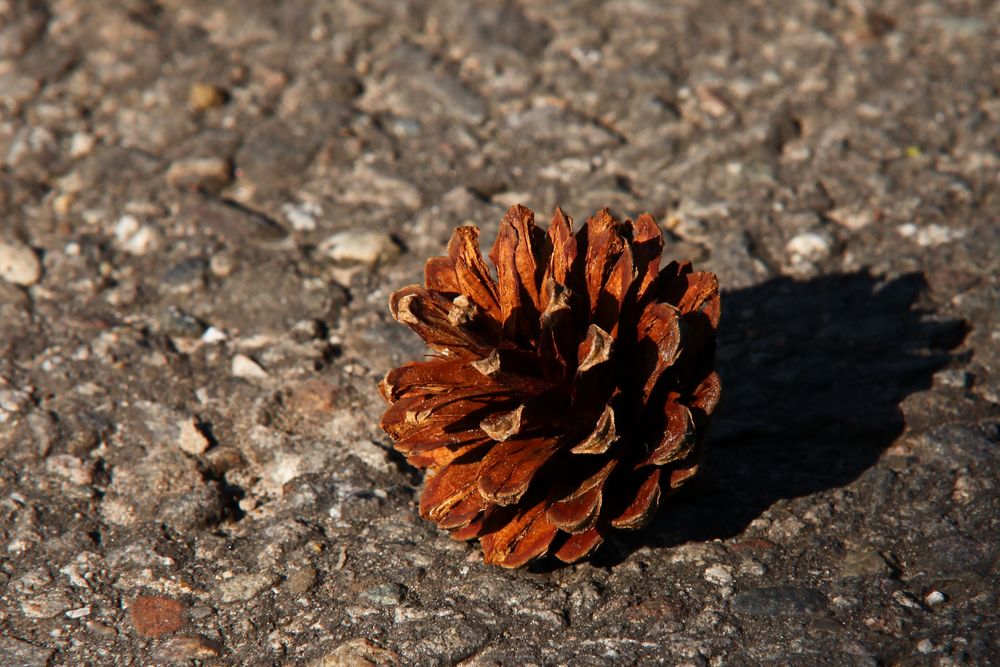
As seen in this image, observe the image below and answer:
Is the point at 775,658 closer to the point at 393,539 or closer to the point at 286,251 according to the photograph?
the point at 393,539

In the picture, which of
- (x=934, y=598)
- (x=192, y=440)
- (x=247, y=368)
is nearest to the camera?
(x=934, y=598)

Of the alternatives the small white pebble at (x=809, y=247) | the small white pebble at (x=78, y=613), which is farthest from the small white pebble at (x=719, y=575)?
the small white pebble at (x=78, y=613)

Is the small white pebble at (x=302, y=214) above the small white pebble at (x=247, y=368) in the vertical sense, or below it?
above

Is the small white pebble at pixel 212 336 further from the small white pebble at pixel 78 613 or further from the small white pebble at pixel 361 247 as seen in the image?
the small white pebble at pixel 78 613

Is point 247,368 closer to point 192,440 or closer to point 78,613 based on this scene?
point 192,440

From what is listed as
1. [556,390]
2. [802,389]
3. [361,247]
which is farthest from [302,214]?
[802,389]

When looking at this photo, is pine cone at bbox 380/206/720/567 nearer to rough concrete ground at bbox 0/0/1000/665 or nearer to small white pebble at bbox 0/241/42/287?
rough concrete ground at bbox 0/0/1000/665

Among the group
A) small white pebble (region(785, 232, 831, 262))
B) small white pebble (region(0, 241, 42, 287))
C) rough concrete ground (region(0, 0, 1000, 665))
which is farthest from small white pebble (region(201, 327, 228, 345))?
small white pebble (region(785, 232, 831, 262))
